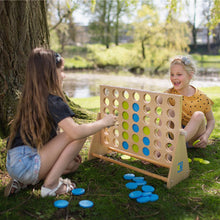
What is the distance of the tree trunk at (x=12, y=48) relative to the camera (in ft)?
9.63

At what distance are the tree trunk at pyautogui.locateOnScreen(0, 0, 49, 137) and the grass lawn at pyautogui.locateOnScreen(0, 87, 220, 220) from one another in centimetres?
51

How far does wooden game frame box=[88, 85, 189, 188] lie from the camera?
92.8 inches

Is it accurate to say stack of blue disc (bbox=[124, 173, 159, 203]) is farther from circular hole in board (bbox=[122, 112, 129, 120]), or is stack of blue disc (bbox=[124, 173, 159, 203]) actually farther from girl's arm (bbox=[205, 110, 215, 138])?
girl's arm (bbox=[205, 110, 215, 138])

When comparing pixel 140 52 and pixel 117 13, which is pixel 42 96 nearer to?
pixel 140 52

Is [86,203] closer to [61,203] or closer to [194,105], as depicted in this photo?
[61,203]

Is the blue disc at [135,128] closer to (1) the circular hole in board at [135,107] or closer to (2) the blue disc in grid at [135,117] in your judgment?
(2) the blue disc in grid at [135,117]

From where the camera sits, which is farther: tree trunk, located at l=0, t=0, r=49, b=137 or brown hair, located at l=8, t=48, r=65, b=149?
tree trunk, located at l=0, t=0, r=49, b=137

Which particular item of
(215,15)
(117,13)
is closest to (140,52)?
(117,13)

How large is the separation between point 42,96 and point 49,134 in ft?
1.08

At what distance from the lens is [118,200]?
2.23 metres

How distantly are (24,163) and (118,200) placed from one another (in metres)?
0.81

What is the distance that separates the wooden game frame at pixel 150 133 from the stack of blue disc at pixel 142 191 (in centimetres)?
9

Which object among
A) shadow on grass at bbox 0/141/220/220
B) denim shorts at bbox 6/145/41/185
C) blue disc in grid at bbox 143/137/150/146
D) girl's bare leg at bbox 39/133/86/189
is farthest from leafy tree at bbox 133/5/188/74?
denim shorts at bbox 6/145/41/185

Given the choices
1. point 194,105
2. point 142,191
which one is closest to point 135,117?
point 142,191
